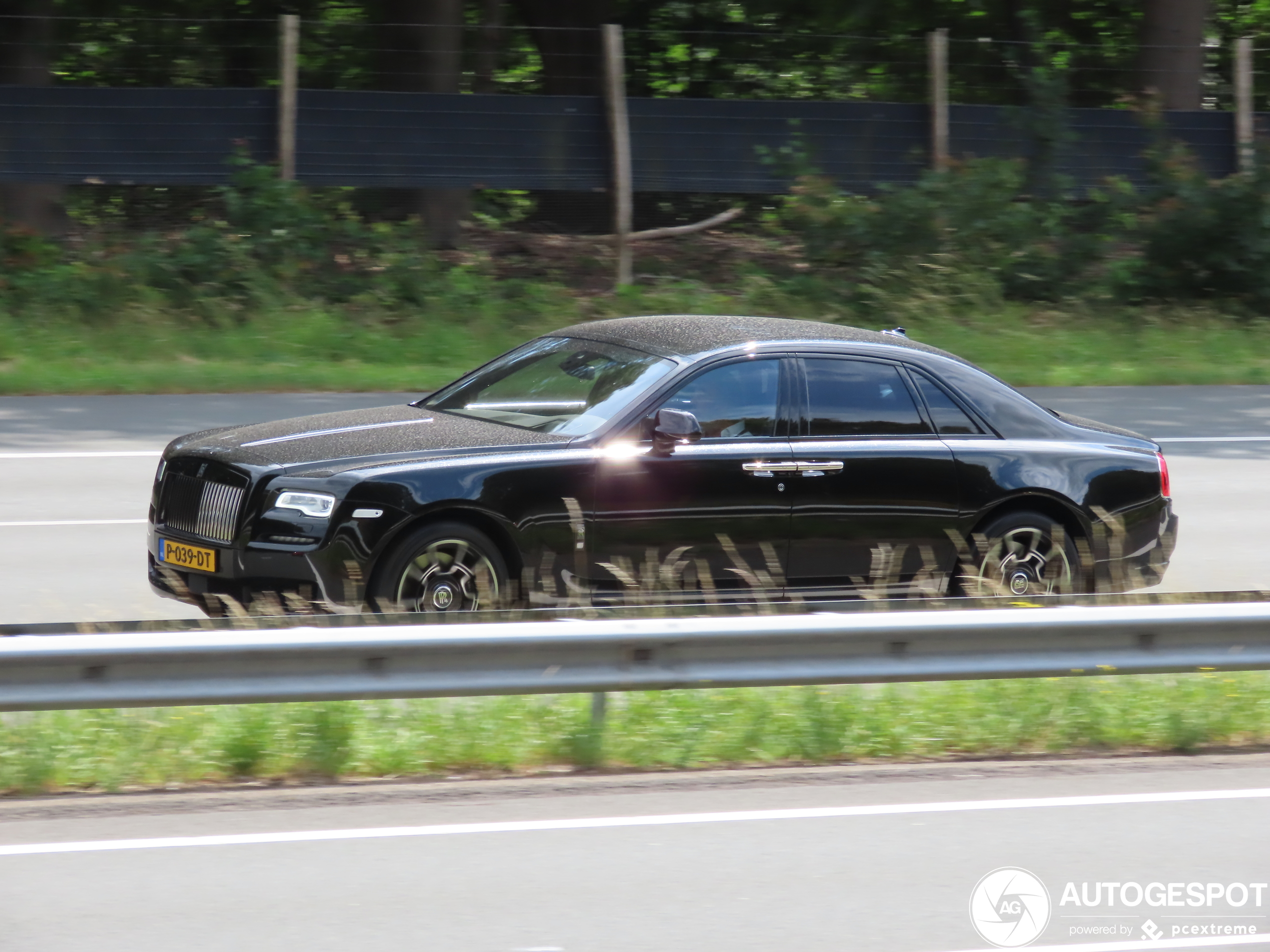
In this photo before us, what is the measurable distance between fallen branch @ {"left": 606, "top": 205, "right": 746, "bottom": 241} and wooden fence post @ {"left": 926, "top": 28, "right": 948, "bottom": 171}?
8.88ft

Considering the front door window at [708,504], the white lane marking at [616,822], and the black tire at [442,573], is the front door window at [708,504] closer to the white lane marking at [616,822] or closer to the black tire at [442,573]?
the black tire at [442,573]

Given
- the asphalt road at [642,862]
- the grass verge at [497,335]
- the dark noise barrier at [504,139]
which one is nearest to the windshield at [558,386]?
the asphalt road at [642,862]

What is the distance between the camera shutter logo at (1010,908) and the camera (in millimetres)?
4707

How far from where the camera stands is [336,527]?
719cm

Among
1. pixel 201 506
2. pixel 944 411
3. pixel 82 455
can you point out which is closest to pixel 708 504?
pixel 944 411

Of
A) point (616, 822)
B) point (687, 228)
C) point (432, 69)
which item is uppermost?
point (432, 69)

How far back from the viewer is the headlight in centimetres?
719

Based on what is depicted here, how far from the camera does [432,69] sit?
22.1m

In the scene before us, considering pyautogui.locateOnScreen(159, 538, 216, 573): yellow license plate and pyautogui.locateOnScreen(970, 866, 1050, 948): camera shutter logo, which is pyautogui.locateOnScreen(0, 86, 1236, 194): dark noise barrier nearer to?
pyautogui.locateOnScreen(159, 538, 216, 573): yellow license plate

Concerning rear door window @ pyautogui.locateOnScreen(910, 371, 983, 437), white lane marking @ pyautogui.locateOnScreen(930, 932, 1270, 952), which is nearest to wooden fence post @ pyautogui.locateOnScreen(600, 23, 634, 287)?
rear door window @ pyautogui.locateOnScreen(910, 371, 983, 437)

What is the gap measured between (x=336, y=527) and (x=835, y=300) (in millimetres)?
13916

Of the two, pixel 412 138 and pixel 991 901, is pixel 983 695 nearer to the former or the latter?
pixel 991 901

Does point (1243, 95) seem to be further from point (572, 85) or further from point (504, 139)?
point (504, 139)

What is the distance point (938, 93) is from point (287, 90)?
327 inches
